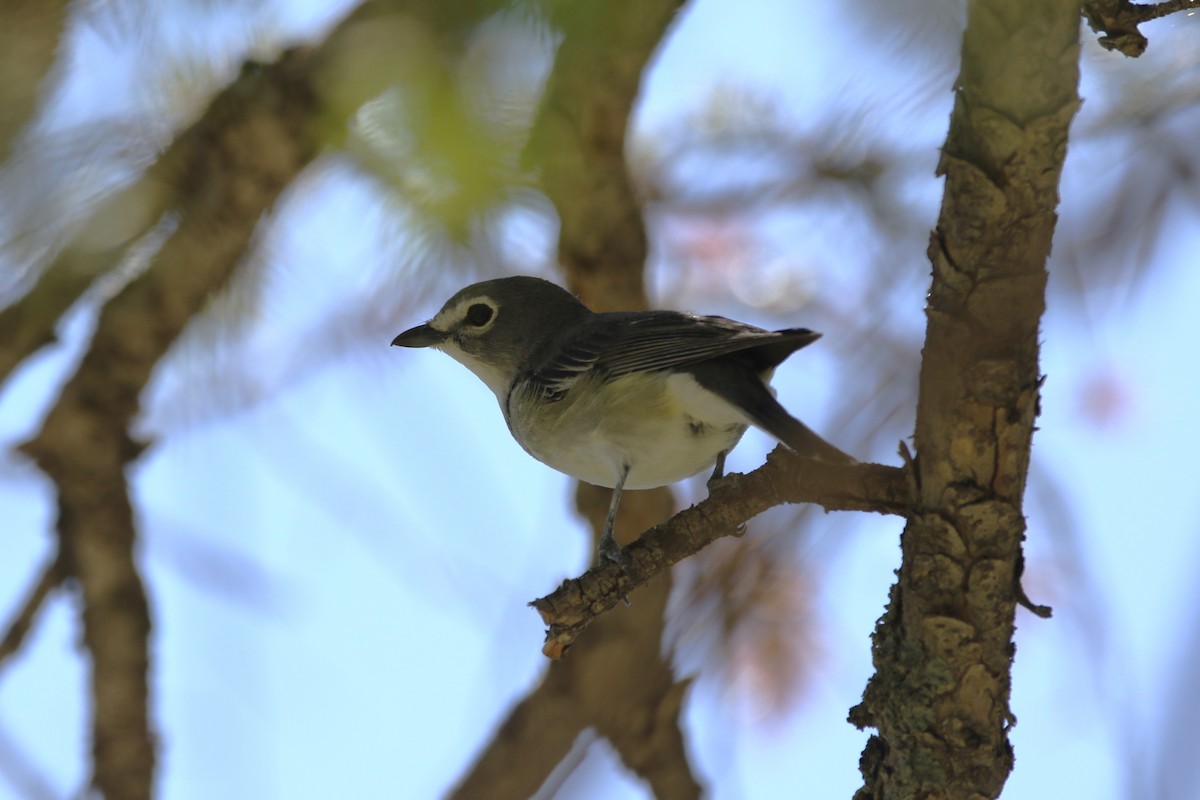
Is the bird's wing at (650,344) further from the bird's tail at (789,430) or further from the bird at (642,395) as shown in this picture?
the bird's tail at (789,430)

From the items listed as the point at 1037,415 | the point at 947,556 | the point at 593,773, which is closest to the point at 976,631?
the point at 947,556

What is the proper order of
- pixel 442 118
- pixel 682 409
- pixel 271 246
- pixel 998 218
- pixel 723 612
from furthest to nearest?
pixel 271 246 < pixel 682 409 < pixel 723 612 < pixel 998 218 < pixel 442 118

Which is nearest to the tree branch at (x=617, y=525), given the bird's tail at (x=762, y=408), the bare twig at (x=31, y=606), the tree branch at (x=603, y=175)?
the tree branch at (x=603, y=175)

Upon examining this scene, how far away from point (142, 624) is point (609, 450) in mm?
2124

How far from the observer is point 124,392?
15.6 feet

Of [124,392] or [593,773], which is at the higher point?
[124,392]

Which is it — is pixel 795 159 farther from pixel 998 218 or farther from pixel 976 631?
pixel 976 631

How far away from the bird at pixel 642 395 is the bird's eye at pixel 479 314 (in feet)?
0.23

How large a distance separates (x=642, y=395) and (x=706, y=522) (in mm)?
687

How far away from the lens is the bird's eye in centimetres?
485

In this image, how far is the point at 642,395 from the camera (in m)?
3.97

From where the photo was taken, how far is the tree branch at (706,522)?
3.03 metres

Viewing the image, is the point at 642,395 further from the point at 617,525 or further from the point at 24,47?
the point at 24,47

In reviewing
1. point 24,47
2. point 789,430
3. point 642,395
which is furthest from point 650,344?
point 24,47
